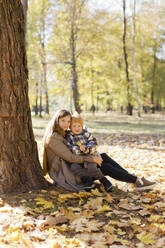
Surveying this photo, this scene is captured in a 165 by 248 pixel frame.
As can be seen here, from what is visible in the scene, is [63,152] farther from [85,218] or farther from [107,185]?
[85,218]

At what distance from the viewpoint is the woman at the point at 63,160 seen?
3.85 metres

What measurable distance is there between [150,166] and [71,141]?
2289 mm

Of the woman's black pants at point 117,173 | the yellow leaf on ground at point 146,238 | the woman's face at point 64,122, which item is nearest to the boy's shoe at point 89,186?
the woman's black pants at point 117,173

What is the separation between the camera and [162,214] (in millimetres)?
3186

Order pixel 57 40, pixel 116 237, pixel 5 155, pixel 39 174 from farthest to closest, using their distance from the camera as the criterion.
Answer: pixel 57 40 < pixel 39 174 < pixel 5 155 < pixel 116 237

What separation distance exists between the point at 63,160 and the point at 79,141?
0.37 meters

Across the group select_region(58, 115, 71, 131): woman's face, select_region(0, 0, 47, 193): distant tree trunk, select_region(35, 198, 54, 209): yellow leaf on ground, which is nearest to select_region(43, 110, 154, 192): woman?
select_region(58, 115, 71, 131): woman's face

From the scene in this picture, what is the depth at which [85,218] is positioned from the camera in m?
3.02

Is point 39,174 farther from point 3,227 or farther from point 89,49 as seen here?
point 89,49

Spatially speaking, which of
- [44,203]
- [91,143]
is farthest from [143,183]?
[44,203]

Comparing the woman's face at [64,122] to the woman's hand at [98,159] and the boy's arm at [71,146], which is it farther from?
the woman's hand at [98,159]

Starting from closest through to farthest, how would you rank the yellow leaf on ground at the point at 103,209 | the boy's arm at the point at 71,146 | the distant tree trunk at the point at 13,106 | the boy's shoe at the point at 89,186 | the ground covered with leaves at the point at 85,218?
the ground covered with leaves at the point at 85,218 < the yellow leaf on ground at the point at 103,209 < the distant tree trunk at the point at 13,106 < the boy's shoe at the point at 89,186 < the boy's arm at the point at 71,146

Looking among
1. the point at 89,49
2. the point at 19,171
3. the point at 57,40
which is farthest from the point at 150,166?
the point at 57,40

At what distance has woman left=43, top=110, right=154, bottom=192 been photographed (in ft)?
12.6
